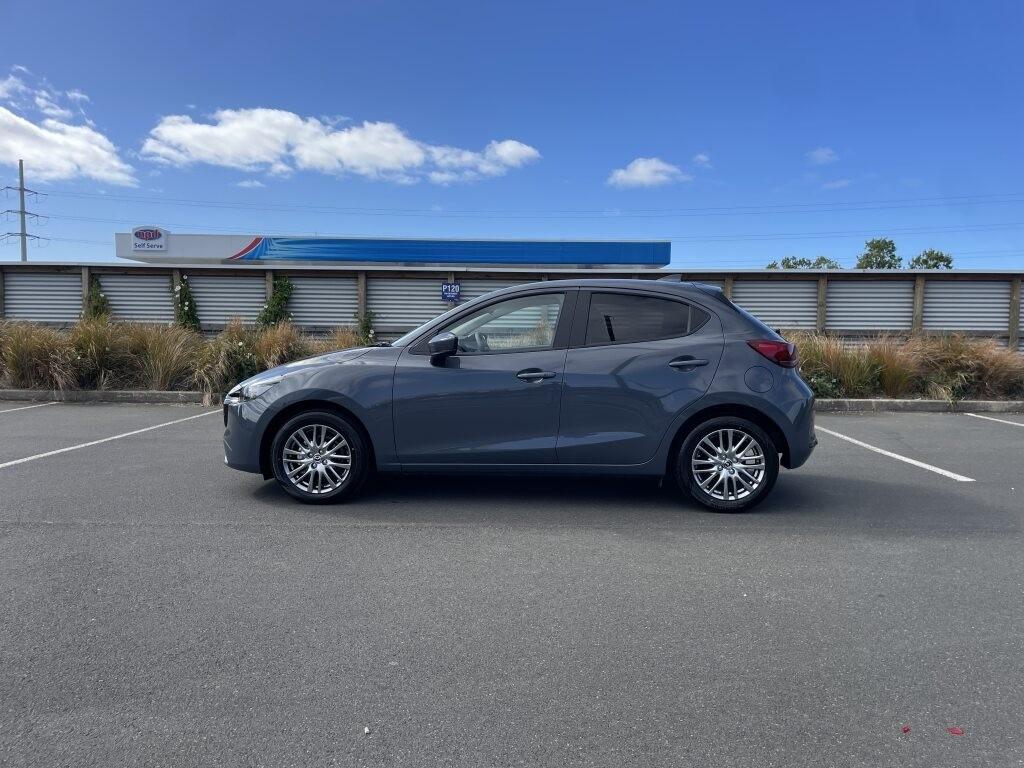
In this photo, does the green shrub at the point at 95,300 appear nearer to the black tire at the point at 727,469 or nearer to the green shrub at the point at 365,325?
the green shrub at the point at 365,325

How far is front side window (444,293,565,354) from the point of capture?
5195 mm

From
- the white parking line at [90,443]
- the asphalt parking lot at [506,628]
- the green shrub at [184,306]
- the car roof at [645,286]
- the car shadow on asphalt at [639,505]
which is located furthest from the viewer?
the green shrub at [184,306]

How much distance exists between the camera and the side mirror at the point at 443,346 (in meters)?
4.94

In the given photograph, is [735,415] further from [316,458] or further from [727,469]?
[316,458]

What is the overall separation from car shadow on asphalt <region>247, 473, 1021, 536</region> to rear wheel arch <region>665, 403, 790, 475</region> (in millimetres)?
459

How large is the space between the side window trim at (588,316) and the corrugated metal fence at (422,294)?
8.71 meters

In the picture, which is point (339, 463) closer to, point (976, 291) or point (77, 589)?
point (77, 589)

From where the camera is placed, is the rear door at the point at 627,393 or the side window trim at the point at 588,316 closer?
the rear door at the point at 627,393

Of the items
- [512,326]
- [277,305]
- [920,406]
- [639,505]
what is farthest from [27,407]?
[920,406]

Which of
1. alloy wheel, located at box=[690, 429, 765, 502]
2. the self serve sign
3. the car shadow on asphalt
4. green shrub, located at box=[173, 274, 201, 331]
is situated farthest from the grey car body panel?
the self serve sign

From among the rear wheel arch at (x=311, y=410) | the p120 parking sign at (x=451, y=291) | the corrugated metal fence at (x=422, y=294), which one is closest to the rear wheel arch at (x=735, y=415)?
the rear wheel arch at (x=311, y=410)

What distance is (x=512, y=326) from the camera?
521 centimetres

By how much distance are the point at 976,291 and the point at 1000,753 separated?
14.2 m

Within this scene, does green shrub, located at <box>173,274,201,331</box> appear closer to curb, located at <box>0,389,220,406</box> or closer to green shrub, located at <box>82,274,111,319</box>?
green shrub, located at <box>82,274,111,319</box>
